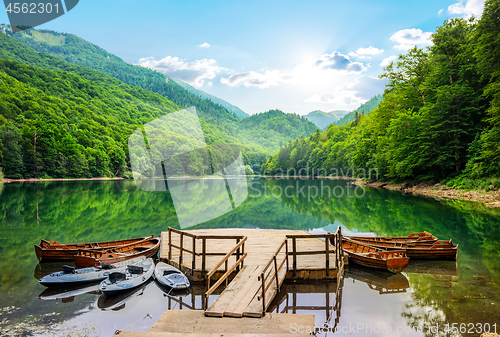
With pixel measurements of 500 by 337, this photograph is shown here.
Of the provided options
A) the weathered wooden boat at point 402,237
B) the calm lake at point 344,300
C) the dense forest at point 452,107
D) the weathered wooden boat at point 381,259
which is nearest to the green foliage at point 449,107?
the dense forest at point 452,107

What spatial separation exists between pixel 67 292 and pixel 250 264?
606 centimetres

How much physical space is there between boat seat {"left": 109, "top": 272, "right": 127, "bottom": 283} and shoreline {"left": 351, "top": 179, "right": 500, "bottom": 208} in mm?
30961

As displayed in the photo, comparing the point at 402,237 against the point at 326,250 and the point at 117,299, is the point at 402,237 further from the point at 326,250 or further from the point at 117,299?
the point at 117,299

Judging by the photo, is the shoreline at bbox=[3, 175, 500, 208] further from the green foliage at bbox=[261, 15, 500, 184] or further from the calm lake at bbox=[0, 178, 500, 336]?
the calm lake at bbox=[0, 178, 500, 336]

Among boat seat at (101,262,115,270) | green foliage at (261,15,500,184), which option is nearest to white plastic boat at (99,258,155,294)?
boat seat at (101,262,115,270)

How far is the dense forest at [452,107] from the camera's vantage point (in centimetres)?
2922

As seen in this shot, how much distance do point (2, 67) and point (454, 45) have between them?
524ft

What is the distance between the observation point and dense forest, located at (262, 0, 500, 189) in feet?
95.9

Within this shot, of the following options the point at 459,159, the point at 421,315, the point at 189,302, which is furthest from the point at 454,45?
the point at 189,302

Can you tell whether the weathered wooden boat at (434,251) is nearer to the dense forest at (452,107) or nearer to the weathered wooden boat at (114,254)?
the weathered wooden boat at (114,254)

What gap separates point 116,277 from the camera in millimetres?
9289

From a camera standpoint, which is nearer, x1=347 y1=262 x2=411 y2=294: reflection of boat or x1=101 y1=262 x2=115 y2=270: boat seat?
x1=347 y1=262 x2=411 y2=294: reflection of boat

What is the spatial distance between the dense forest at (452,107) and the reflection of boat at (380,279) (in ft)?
82.0

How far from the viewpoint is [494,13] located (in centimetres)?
2888
